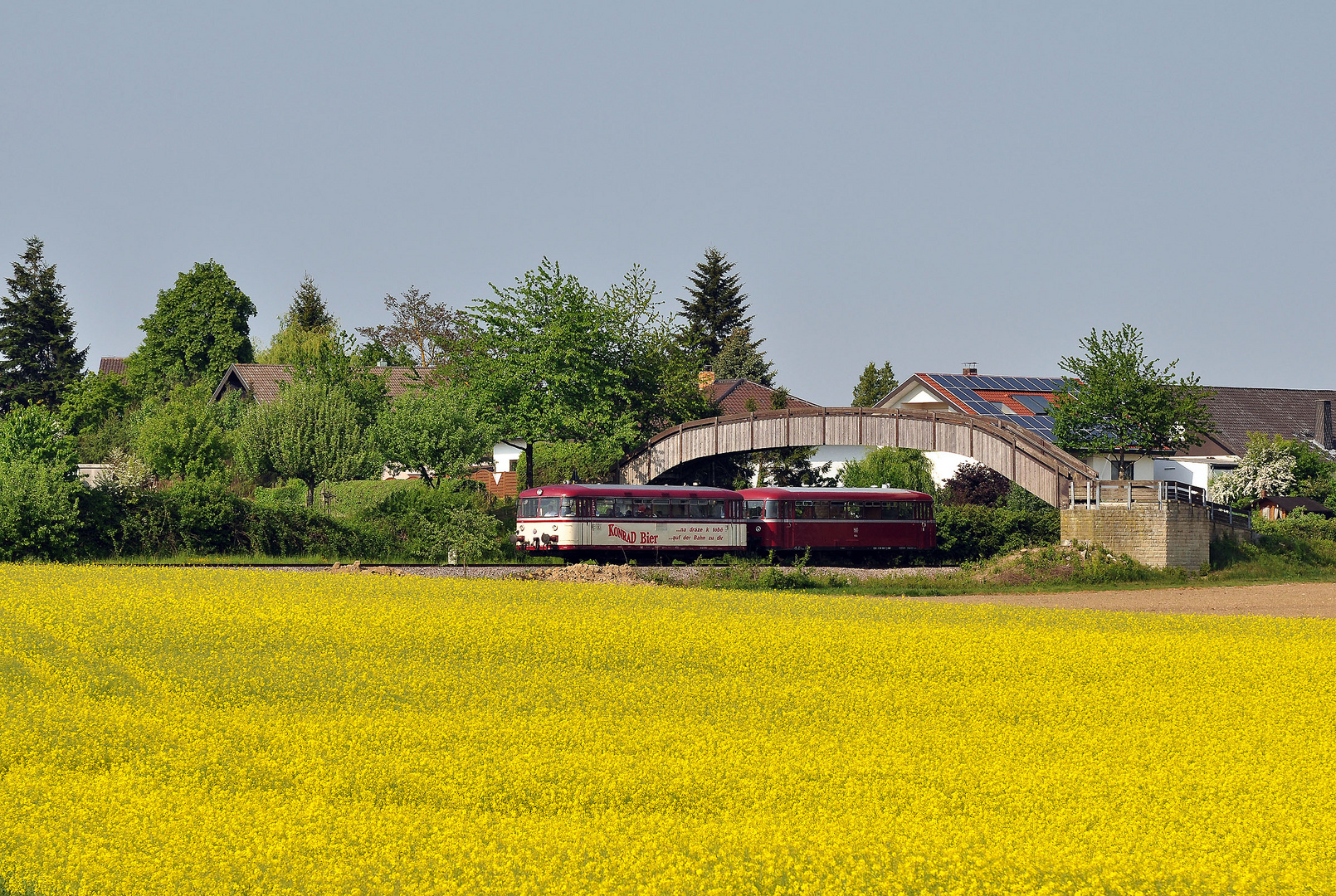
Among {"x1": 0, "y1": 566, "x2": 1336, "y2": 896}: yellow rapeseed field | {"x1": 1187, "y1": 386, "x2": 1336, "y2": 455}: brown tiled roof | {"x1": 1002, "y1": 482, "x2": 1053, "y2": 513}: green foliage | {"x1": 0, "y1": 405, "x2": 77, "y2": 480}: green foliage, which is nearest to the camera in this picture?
{"x1": 0, "y1": 566, "x2": 1336, "y2": 896}: yellow rapeseed field

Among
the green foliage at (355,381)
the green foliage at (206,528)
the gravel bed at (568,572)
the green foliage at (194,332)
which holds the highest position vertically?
the green foliage at (194,332)

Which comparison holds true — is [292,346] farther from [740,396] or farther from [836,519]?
[836,519]

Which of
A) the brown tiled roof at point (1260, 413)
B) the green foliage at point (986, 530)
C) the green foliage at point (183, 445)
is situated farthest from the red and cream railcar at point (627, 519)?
the brown tiled roof at point (1260, 413)

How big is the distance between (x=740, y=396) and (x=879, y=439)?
37.7 m

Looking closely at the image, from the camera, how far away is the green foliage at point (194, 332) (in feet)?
301

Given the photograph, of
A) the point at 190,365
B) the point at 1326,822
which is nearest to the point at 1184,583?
the point at 1326,822

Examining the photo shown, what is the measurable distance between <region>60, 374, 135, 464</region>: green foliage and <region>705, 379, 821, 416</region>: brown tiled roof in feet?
120

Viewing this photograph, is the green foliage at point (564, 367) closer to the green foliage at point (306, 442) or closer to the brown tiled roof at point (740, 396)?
the green foliage at point (306, 442)

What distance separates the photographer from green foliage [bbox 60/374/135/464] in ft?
225

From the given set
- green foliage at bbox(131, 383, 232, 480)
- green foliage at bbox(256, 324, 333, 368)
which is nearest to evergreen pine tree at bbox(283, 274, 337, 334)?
green foliage at bbox(256, 324, 333, 368)

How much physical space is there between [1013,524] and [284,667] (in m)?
37.3

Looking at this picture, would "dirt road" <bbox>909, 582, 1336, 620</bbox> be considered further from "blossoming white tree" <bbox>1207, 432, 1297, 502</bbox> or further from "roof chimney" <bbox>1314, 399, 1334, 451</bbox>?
"roof chimney" <bbox>1314, 399, 1334, 451</bbox>

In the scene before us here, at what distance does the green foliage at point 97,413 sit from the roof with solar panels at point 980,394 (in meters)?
45.0

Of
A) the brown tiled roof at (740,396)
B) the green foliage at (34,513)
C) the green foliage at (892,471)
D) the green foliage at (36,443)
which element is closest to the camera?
the green foliage at (34,513)
